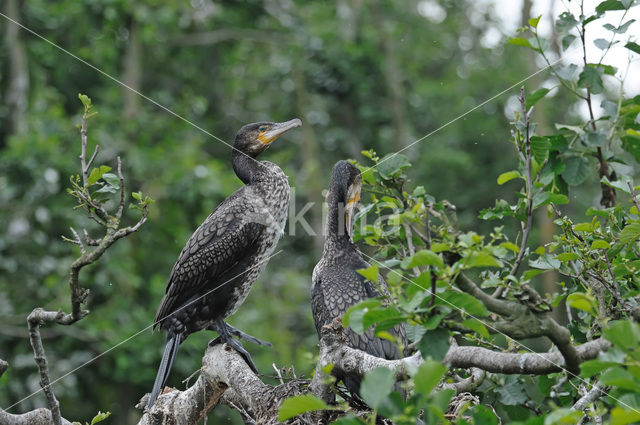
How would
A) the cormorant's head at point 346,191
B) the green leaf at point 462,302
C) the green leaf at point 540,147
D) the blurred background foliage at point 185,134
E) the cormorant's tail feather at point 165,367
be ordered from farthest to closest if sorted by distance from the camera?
the blurred background foliage at point 185,134
the cormorant's head at point 346,191
the cormorant's tail feather at point 165,367
the green leaf at point 540,147
the green leaf at point 462,302

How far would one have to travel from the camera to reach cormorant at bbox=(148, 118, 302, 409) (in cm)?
406

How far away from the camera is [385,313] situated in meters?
1.99

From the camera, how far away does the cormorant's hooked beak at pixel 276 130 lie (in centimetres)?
431

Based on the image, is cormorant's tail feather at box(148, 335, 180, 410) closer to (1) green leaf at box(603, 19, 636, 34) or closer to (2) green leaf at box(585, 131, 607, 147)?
(2) green leaf at box(585, 131, 607, 147)

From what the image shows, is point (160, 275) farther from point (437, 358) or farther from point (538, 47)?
point (437, 358)

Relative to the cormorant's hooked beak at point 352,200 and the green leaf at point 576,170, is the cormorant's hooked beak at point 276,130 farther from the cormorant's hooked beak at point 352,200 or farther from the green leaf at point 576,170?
the green leaf at point 576,170

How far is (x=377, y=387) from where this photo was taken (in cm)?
180

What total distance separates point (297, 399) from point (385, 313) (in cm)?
30

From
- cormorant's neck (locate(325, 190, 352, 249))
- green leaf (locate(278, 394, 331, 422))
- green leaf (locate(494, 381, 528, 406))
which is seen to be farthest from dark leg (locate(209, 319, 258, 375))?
green leaf (locate(278, 394, 331, 422))

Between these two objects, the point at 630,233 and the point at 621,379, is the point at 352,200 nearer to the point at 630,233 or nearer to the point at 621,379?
the point at 630,233

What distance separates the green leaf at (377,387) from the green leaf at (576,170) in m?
1.88

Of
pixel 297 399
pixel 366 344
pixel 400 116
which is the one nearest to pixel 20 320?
pixel 400 116

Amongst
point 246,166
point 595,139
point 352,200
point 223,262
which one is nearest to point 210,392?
point 223,262

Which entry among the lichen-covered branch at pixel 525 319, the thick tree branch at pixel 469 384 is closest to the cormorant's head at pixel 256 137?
the thick tree branch at pixel 469 384
